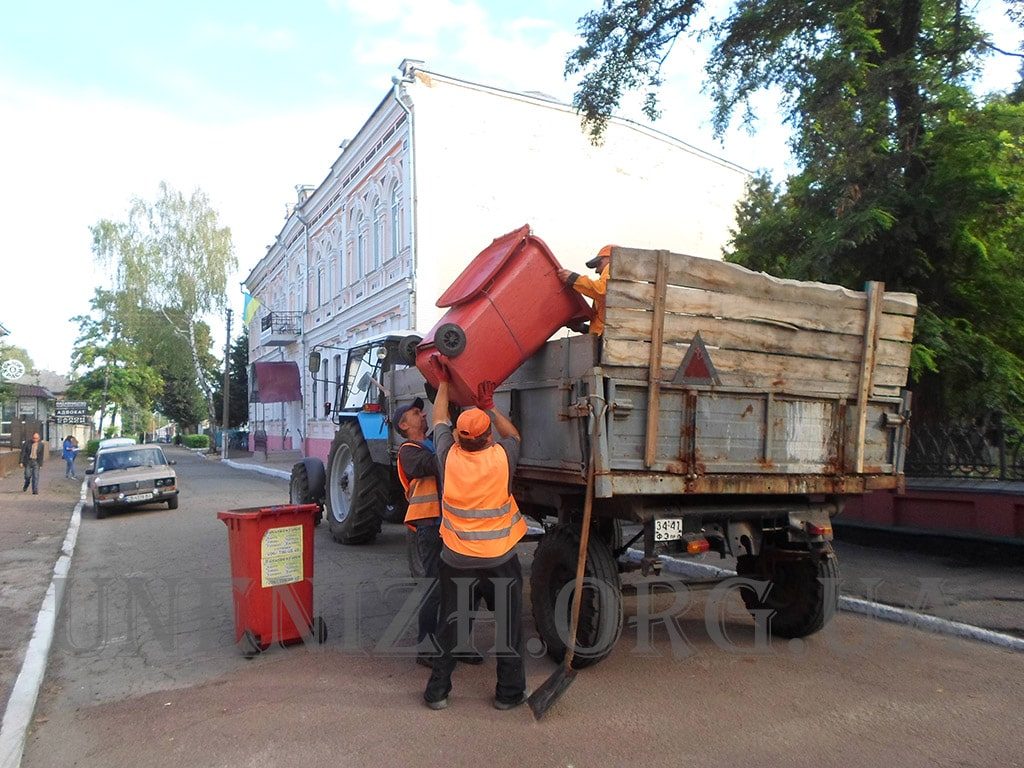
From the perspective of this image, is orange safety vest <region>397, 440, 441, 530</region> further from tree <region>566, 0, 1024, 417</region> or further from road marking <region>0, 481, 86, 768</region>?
tree <region>566, 0, 1024, 417</region>

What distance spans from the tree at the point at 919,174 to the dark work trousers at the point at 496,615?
6557 mm

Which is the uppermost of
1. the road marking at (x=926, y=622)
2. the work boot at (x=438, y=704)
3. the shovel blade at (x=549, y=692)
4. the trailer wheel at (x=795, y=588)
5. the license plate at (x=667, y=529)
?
the license plate at (x=667, y=529)

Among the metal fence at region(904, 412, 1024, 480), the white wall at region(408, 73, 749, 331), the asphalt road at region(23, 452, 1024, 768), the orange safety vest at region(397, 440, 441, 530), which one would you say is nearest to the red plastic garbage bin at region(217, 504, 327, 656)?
the asphalt road at region(23, 452, 1024, 768)

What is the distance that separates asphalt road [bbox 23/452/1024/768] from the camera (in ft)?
13.3

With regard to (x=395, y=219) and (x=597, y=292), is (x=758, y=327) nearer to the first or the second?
(x=597, y=292)

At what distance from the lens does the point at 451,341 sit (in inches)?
197

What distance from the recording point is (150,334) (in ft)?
144

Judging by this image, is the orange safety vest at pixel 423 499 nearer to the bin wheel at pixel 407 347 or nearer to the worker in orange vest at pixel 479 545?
the worker in orange vest at pixel 479 545

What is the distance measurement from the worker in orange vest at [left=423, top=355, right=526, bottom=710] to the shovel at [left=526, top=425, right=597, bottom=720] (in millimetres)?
138

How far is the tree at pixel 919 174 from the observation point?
955cm

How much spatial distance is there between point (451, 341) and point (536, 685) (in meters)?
2.20

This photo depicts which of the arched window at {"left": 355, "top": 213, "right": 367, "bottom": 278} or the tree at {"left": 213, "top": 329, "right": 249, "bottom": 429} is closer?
the arched window at {"left": 355, "top": 213, "right": 367, "bottom": 278}

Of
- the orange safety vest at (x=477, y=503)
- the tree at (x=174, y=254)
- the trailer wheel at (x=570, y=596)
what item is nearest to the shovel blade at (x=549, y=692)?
the trailer wheel at (x=570, y=596)

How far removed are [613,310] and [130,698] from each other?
12.5 ft
